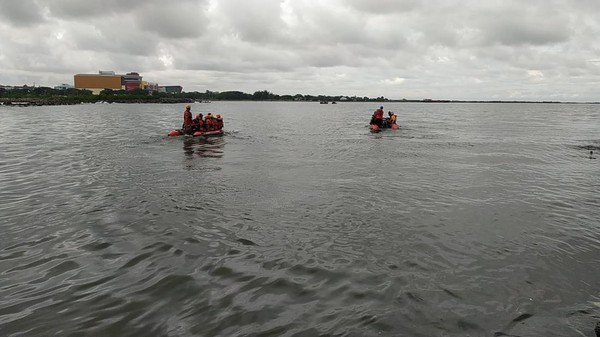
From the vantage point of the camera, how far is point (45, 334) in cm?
575

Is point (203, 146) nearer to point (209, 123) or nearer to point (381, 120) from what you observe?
point (209, 123)

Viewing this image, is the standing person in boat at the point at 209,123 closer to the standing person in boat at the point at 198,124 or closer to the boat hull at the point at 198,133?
the boat hull at the point at 198,133

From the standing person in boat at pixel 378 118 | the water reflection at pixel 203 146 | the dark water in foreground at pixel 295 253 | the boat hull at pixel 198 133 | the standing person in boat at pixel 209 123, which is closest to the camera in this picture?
the dark water in foreground at pixel 295 253

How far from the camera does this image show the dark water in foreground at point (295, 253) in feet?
20.3

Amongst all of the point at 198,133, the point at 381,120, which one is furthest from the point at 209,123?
the point at 381,120

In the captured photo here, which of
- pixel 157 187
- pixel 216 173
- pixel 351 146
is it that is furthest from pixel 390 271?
pixel 351 146

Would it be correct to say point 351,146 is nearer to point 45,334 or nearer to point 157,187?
point 157,187

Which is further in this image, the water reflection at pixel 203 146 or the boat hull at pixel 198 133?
the boat hull at pixel 198 133

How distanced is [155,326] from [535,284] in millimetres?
7033

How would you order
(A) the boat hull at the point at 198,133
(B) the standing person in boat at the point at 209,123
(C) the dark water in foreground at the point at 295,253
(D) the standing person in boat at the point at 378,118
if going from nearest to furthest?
(C) the dark water in foreground at the point at 295,253 → (A) the boat hull at the point at 198,133 → (B) the standing person in boat at the point at 209,123 → (D) the standing person in boat at the point at 378,118

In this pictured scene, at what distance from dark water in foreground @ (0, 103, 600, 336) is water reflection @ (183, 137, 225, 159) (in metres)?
5.34

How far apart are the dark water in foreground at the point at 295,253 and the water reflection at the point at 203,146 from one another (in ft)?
17.5

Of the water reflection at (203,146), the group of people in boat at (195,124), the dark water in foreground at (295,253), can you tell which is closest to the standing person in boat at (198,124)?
the group of people in boat at (195,124)

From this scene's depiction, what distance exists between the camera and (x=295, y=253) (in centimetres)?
862
